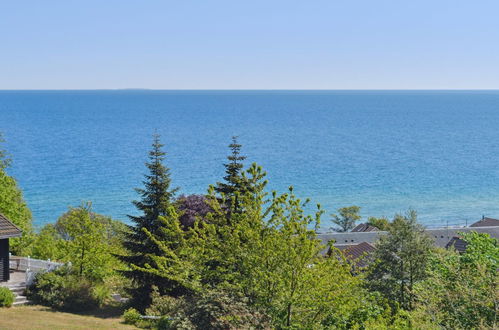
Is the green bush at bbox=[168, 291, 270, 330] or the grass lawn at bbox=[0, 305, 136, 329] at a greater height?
the green bush at bbox=[168, 291, 270, 330]

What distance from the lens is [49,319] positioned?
22.2 metres

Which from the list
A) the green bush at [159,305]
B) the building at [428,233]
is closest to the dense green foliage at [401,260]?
the green bush at [159,305]

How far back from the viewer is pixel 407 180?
4350 inches

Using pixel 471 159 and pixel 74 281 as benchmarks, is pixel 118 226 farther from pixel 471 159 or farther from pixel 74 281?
pixel 471 159

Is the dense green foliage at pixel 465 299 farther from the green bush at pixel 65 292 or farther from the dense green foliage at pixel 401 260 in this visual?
the green bush at pixel 65 292

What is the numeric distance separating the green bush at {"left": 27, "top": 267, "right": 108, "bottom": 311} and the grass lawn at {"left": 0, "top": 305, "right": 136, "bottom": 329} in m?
0.69

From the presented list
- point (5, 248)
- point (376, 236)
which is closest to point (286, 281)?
point (5, 248)

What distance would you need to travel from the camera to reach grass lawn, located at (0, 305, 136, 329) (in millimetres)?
20844

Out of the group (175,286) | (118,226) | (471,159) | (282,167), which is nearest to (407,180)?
(282,167)

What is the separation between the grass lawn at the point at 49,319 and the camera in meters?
20.8

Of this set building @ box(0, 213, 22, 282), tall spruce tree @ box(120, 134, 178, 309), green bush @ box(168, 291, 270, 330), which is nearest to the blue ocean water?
building @ box(0, 213, 22, 282)

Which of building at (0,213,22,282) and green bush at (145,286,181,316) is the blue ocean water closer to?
building at (0,213,22,282)

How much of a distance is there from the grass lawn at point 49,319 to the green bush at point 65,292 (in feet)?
2.26

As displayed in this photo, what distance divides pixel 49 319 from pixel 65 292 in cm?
340
